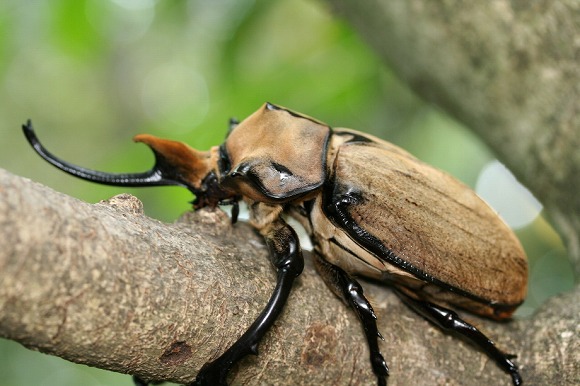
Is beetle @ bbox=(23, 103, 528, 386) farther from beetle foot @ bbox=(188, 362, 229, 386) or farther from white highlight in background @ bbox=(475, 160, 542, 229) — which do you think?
white highlight in background @ bbox=(475, 160, 542, 229)

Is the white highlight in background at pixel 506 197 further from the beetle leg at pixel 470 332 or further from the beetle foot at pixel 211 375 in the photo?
the beetle foot at pixel 211 375

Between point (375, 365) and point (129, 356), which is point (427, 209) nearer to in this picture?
point (375, 365)

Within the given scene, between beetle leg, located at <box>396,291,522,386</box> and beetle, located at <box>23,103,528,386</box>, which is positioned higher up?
beetle, located at <box>23,103,528,386</box>

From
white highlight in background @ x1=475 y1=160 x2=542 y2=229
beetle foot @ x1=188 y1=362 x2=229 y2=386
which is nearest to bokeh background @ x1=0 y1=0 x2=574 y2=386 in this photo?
white highlight in background @ x1=475 y1=160 x2=542 y2=229

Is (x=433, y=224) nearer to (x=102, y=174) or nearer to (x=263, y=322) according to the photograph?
(x=263, y=322)

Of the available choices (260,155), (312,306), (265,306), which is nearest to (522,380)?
(312,306)

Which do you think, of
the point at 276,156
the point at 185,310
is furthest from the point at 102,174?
the point at 185,310

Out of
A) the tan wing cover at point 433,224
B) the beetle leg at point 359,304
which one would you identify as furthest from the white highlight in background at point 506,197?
the beetle leg at point 359,304
